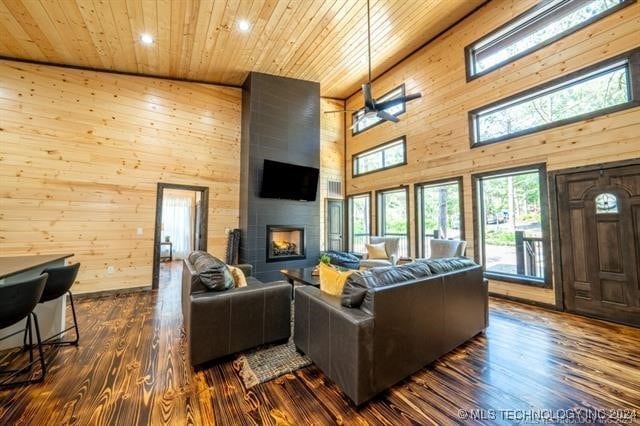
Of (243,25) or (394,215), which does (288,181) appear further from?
(243,25)

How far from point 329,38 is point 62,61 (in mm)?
4734

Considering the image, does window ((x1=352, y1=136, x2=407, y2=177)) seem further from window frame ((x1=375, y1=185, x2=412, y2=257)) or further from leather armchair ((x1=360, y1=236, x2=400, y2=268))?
leather armchair ((x1=360, y1=236, x2=400, y2=268))

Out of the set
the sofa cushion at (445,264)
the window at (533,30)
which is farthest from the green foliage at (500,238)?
the window at (533,30)

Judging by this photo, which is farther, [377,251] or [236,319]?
[377,251]

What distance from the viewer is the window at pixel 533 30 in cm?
353

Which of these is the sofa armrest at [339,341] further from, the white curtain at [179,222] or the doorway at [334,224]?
the white curtain at [179,222]

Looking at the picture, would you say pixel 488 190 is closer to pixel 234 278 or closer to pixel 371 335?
pixel 371 335

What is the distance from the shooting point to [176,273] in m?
6.88

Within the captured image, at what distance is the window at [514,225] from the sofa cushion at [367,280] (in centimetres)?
315

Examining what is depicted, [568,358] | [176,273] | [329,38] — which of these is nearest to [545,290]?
[568,358]

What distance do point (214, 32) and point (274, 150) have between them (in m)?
2.35

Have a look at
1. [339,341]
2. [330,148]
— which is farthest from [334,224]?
[339,341]

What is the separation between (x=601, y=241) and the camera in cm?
339

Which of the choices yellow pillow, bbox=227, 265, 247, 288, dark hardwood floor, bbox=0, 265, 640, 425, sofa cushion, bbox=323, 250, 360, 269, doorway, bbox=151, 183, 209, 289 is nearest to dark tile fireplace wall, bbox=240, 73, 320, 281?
sofa cushion, bbox=323, 250, 360, 269
